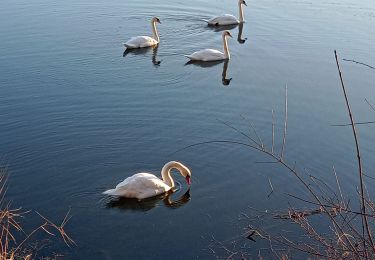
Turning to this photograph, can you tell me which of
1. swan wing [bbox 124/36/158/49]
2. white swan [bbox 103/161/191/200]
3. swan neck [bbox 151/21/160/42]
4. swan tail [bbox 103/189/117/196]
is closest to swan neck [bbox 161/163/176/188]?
white swan [bbox 103/161/191/200]

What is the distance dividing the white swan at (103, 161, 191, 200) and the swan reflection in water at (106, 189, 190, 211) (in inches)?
3.6

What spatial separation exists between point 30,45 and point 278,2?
11374mm

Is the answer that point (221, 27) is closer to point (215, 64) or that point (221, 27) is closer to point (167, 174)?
point (215, 64)

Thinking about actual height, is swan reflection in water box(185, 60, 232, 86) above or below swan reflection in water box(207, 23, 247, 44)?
below

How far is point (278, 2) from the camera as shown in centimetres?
2478

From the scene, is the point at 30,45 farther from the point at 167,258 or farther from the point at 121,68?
the point at 167,258

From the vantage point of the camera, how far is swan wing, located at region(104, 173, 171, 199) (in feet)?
32.5

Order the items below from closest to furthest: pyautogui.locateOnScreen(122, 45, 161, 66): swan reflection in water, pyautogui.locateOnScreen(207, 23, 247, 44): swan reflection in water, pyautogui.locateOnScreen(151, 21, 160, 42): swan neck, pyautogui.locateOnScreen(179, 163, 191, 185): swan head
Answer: pyautogui.locateOnScreen(179, 163, 191, 185): swan head < pyautogui.locateOnScreen(122, 45, 161, 66): swan reflection in water < pyautogui.locateOnScreen(151, 21, 160, 42): swan neck < pyautogui.locateOnScreen(207, 23, 247, 44): swan reflection in water

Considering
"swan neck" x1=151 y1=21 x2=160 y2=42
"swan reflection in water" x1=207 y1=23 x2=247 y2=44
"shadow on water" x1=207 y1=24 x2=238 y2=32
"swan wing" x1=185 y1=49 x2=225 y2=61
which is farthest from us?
"shadow on water" x1=207 y1=24 x2=238 y2=32

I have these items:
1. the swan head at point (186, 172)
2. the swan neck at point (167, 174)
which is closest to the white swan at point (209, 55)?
the swan neck at point (167, 174)

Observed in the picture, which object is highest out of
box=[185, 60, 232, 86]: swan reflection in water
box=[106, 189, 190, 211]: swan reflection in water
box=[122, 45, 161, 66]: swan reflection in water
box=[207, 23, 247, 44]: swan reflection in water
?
box=[207, 23, 247, 44]: swan reflection in water

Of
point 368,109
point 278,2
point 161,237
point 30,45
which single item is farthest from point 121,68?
point 278,2

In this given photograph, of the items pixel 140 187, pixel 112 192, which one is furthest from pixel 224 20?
pixel 112 192

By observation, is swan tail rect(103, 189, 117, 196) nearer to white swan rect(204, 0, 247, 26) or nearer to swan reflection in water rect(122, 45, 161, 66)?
swan reflection in water rect(122, 45, 161, 66)
